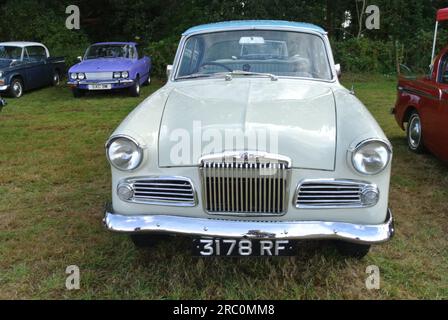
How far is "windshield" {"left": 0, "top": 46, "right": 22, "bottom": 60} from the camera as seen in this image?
463 inches

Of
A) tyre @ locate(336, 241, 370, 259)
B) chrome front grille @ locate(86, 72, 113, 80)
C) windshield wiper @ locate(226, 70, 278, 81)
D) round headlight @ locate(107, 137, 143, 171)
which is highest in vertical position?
windshield wiper @ locate(226, 70, 278, 81)

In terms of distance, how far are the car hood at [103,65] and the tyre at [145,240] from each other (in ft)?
26.0

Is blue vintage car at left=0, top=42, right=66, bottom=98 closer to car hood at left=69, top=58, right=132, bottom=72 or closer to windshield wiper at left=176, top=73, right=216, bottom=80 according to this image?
car hood at left=69, top=58, right=132, bottom=72

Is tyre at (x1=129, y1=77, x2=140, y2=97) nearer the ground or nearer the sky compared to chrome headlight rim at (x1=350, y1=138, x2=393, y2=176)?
nearer the ground

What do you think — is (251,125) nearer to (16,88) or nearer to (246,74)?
(246,74)

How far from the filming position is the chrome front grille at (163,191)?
2918 mm

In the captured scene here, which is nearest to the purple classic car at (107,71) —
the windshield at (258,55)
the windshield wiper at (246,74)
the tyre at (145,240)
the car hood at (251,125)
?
the windshield at (258,55)

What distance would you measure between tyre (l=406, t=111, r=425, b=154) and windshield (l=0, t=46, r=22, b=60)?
9.47 m

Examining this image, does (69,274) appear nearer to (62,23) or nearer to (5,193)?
(5,193)

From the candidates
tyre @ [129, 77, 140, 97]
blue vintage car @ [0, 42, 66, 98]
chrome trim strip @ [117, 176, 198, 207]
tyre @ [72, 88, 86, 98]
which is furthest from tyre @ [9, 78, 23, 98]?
chrome trim strip @ [117, 176, 198, 207]

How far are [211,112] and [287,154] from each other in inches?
26.8

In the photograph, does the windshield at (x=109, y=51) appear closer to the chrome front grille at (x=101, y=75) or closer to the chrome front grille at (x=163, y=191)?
the chrome front grille at (x=101, y=75)

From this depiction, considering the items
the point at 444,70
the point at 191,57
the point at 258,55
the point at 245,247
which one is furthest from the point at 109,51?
the point at 245,247

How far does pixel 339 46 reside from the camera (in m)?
15.2
